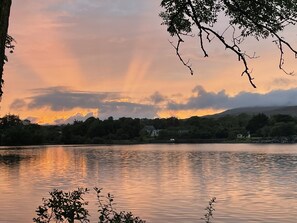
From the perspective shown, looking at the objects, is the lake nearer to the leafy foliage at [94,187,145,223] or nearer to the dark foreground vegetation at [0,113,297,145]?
the leafy foliage at [94,187,145,223]

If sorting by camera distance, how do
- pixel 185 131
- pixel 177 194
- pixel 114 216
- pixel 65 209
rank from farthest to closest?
1. pixel 185 131
2. pixel 177 194
3. pixel 65 209
4. pixel 114 216

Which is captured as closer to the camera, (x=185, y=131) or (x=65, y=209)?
(x=65, y=209)

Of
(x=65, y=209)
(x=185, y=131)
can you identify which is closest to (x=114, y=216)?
(x=65, y=209)

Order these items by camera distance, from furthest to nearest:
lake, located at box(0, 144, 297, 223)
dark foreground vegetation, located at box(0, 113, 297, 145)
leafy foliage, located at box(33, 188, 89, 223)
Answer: dark foreground vegetation, located at box(0, 113, 297, 145) < lake, located at box(0, 144, 297, 223) < leafy foliage, located at box(33, 188, 89, 223)

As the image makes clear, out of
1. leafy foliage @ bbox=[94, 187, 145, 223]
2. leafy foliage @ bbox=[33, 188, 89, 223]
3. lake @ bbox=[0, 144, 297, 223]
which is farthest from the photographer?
lake @ bbox=[0, 144, 297, 223]

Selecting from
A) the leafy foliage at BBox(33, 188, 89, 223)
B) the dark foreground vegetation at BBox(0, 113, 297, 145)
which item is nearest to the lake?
the leafy foliage at BBox(33, 188, 89, 223)

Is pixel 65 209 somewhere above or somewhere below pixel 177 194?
above

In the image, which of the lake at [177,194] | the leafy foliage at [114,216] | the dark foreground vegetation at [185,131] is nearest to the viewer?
the leafy foliage at [114,216]

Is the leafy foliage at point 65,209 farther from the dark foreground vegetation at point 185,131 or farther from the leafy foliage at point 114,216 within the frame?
the dark foreground vegetation at point 185,131

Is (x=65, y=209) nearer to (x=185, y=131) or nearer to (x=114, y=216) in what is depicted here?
(x=114, y=216)

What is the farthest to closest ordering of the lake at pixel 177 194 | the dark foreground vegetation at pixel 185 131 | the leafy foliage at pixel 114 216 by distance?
the dark foreground vegetation at pixel 185 131 < the lake at pixel 177 194 < the leafy foliage at pixel 114 216

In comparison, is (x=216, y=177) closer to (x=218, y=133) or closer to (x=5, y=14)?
(x=5, y=14)

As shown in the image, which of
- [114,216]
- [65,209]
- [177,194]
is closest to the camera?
[114,216]

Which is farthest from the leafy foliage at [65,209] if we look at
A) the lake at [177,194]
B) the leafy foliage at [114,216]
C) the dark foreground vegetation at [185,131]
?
the dark foreground vegetation at [185,131]
